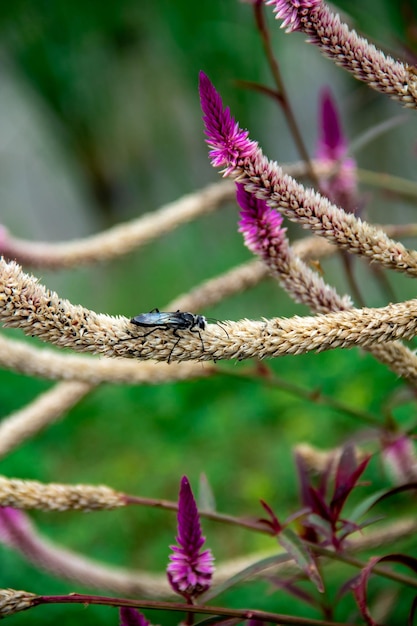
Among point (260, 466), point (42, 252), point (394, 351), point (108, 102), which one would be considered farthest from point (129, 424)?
point (108, 102)

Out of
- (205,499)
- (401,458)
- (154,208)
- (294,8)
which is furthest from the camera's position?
(154,208)

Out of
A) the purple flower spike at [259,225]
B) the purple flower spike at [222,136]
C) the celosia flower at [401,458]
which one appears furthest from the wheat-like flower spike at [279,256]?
the celosia flower at [401,458]

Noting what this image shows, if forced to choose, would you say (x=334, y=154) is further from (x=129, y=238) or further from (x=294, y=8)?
(x=294, y=8)

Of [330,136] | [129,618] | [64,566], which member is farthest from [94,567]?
[330,136]

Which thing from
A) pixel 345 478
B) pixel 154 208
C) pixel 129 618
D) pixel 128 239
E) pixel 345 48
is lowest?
pixel 129 618

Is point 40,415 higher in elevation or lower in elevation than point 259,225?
higher

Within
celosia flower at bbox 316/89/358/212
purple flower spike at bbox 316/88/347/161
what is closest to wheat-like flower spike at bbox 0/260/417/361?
celosia flower at bbox 316/89/358/212
